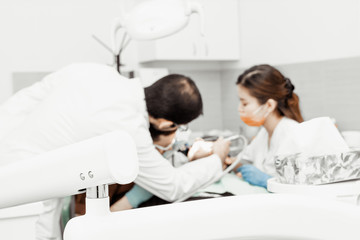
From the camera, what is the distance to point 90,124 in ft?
4.68

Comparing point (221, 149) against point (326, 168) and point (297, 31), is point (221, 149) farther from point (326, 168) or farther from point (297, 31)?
point (297, 31)

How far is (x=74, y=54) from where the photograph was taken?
3.05 m

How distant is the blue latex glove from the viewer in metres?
1.68

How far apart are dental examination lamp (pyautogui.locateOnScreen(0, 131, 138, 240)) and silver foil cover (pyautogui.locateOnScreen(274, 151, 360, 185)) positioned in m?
0.66

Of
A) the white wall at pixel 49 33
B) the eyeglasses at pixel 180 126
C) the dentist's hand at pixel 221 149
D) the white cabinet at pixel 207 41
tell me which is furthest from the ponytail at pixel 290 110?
the white wall at pixel 49 33

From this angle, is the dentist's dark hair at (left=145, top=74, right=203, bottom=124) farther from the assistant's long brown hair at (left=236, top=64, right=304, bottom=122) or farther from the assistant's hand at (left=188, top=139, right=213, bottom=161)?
the assistant's long brown hair at (left=236, top=64, right=304, bottom=122)

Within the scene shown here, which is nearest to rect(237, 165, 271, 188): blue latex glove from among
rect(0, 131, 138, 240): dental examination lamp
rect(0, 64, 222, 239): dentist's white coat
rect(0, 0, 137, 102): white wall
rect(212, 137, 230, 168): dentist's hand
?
rect(212, 137, 230, 168): dentist's hand

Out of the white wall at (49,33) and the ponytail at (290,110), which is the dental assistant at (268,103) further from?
the white wall at (49,33)

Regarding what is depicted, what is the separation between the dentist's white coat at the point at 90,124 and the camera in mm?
1429

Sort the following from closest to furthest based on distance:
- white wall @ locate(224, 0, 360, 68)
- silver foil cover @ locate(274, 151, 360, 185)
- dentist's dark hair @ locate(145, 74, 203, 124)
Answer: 1. silver foil cover @ locate(274, 151, 360, 185)
2. dentist's dark hair @ locate(145, 74, 203, 124)
3. white wall @ locate(224, 0, 360, 68)

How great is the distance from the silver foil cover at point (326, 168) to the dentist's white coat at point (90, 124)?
2.03ft

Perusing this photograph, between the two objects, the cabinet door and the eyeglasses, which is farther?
the cabinet door

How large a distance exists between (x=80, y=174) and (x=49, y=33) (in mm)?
2708

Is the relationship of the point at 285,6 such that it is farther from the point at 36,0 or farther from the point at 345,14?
the point at 36,0
